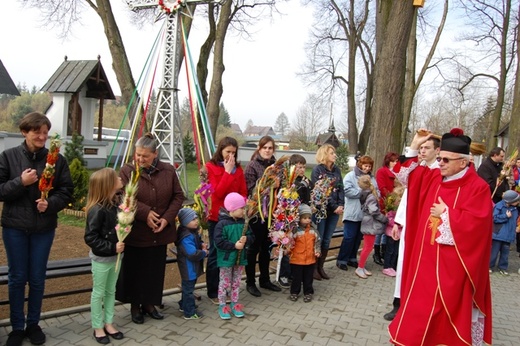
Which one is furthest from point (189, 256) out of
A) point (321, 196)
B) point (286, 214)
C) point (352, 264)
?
point (352, 264)

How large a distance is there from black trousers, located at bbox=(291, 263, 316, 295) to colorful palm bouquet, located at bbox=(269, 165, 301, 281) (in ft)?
1.10

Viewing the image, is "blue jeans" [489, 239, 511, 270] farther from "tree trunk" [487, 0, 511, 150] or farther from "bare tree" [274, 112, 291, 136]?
"bare tree" [274, 112, 291, 136]

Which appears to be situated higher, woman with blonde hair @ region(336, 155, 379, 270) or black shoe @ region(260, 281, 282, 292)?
woman with blonde hair @ region(336, 155, 379, 270)

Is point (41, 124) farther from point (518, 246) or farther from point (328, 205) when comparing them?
point (518, 246)

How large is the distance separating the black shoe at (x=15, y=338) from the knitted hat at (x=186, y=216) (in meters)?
1.68

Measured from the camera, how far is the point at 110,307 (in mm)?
3943

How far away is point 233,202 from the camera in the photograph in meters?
4.50

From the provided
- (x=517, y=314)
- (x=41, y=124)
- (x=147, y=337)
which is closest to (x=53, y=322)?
(x=147, y=337)

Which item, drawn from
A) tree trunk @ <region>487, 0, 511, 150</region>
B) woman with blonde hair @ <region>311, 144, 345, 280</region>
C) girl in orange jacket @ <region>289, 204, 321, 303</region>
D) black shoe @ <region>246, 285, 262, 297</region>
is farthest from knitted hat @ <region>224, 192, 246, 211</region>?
tree trunk @ <region>487, 0, 511, 150</region>

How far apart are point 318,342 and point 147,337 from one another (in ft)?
5.19

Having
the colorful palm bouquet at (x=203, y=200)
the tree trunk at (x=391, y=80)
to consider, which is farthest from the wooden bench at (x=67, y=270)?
the tree trunk at (x=391, y=80)

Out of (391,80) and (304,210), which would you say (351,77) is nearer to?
(391,80)

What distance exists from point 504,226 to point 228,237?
208 inches

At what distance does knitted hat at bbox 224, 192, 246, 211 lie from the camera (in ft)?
14.8
